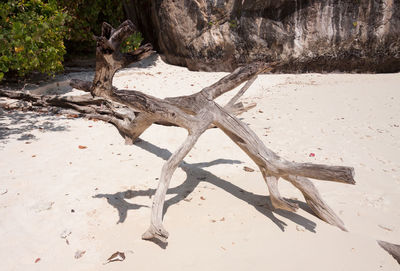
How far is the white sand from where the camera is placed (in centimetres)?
291

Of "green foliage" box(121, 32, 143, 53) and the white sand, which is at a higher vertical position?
"green foliage" box(121, 32, 143, 53)

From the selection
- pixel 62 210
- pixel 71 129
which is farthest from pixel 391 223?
pixel 71 129

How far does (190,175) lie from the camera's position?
445cm

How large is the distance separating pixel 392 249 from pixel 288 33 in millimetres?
9003

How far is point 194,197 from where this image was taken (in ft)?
12.7

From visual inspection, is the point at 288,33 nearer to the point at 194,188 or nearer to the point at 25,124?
the point at 194,188

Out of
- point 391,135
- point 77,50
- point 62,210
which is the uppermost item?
point 77,50

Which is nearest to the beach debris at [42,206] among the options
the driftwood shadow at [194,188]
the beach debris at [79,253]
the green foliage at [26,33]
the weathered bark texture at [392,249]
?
the driftwood shadow at [194,188]

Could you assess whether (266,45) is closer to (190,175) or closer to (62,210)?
(190,175)

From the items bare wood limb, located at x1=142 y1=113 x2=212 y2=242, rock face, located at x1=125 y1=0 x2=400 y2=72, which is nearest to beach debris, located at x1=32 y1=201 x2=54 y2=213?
bare wood limb, located at x1=142 y1=113 x2=212 y2=242

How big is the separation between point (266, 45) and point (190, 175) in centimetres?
788

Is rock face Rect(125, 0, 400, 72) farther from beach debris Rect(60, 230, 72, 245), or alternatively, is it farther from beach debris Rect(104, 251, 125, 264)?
beach debris Rect(104, 251, 125, 264)

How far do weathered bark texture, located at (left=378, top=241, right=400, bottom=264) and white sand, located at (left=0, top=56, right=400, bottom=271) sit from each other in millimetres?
65

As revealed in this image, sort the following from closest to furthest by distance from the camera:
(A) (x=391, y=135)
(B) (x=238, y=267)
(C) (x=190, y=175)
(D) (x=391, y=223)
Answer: (B) (x=238, y=267) < (D) (x=391, y=223) < (C) (x=190, y=175) < (A) (x=391, y=135)
